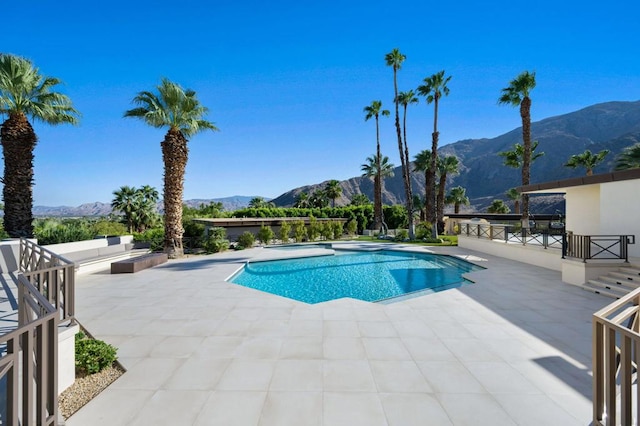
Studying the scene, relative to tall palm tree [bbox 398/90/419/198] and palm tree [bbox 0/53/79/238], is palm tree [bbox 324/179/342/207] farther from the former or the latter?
palm tree [bbox 0/53/79/238]

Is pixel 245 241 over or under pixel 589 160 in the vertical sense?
under

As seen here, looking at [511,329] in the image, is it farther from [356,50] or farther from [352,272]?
[356,50]

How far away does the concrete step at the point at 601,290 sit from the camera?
7215 mm

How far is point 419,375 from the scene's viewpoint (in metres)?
3.78

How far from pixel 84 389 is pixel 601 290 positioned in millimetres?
11216

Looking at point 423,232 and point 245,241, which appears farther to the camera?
point 423,232

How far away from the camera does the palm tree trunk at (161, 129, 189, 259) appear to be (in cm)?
1424

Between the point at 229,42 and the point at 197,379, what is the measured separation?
54.8 feet

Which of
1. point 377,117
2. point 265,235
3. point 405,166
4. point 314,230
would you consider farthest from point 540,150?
point 265,235

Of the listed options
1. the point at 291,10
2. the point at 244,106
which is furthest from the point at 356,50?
the point at 244,106

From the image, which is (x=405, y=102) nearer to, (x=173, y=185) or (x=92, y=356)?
(x=173, y=185)

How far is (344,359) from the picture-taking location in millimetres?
4215

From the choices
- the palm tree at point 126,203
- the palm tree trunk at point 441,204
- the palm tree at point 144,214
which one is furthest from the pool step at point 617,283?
the palm tree at point 126,203

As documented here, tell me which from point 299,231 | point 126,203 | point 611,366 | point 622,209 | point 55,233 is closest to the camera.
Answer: point 611,366
